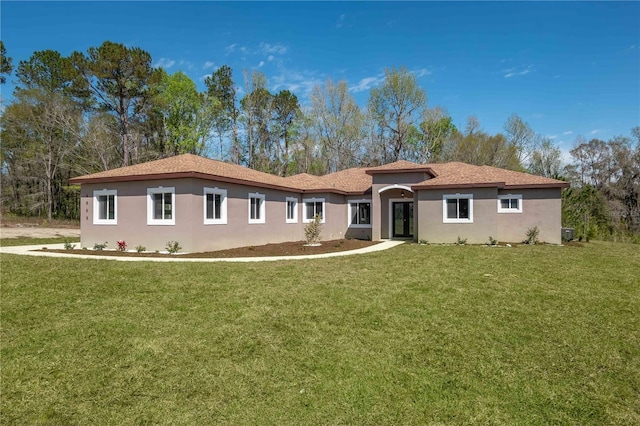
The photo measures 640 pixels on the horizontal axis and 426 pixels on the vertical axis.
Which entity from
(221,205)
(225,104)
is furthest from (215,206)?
(225,104)

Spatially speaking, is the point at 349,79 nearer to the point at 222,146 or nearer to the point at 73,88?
the point at 222,146

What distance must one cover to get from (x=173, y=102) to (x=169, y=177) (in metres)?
24.6

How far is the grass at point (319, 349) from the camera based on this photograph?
3838 millimetres

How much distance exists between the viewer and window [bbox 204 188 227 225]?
46.8ft

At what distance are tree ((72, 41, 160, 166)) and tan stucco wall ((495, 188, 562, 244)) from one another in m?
29.3

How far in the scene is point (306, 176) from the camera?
77.2ft

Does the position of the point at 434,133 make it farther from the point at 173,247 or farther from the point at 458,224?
the point at 173,247

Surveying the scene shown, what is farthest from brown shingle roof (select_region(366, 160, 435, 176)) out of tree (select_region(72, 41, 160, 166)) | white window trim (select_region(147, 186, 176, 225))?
tree (select_region(72, 41, 160, 166))

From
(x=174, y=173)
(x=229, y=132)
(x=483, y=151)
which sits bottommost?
(x=174, y=173)

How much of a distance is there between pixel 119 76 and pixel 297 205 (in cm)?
2106

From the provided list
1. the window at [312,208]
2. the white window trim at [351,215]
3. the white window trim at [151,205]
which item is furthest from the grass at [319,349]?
the white window trim at [351,215]

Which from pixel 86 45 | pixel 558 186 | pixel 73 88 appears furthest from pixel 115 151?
pixel 558 186

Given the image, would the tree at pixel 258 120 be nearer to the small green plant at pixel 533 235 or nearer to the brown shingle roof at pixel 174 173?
the brown shingle roof at pixel 174 173

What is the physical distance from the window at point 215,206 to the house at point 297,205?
0.13ft
